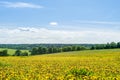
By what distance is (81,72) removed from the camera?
1286 cm

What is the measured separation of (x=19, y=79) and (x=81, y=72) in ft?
9.09

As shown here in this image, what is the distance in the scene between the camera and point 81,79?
10.7m

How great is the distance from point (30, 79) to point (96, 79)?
227cm

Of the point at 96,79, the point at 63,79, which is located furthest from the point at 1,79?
the point at 96,79

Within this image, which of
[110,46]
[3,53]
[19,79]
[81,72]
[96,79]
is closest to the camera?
[96,79]

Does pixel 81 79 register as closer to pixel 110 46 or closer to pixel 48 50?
pixel 110 46

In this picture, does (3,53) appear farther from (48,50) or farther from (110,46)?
(110,46)

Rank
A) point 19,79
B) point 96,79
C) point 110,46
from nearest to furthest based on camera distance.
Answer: point 96,79, point 19,79, point 110,46

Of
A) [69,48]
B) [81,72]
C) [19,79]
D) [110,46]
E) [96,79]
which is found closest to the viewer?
[96,79]

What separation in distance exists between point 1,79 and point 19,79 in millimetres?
633

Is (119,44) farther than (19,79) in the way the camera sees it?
Yes

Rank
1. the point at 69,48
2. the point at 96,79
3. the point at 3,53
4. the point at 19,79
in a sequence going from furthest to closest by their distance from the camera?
the point at 69,48, the point at 3,53, the point at 19,79, the point at 96,79

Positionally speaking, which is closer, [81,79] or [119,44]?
[81,79]

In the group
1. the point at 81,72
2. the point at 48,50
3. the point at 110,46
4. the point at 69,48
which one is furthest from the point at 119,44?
the point at 81,72
